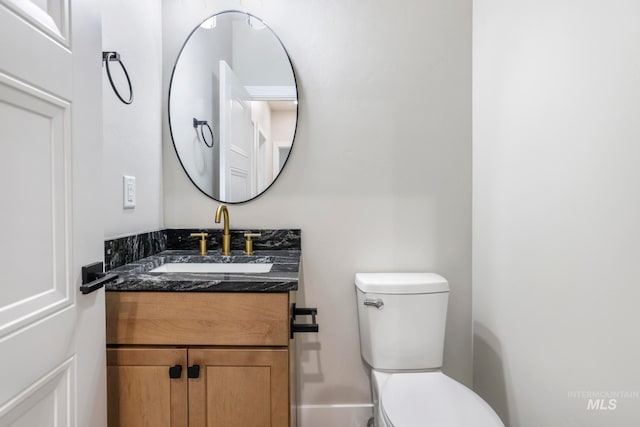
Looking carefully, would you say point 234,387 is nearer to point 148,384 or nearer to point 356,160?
point 148,384

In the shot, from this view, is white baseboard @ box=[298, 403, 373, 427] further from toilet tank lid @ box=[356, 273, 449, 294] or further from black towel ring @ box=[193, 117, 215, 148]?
black towel ring @ box=[193, 117, 215, 148]

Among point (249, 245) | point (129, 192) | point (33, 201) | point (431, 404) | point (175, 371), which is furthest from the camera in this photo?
point (249, 245)

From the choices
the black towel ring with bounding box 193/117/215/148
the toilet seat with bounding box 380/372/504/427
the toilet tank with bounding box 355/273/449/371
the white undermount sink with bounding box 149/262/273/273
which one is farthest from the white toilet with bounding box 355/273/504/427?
the black towel ring with bounding box 193/117/215/148

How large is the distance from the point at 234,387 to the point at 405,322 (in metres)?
0.73

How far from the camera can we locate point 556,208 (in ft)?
3.80

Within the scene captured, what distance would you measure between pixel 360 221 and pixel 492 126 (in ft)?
2.27

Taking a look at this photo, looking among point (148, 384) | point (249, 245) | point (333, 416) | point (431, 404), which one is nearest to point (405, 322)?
point (431, 404)

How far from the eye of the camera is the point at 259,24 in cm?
163

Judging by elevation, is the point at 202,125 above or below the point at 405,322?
above

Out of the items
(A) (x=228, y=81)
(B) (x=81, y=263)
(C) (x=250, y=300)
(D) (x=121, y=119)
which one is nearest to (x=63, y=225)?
(B) (x=81, y=263)

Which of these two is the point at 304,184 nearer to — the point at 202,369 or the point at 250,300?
the point at 250,300

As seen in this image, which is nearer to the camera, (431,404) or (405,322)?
(431,404)

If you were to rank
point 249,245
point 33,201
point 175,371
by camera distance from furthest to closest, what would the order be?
1. point 249,245
2. point 175,371
3. point 33,201

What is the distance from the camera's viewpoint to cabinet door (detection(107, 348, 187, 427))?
1.01 metres
